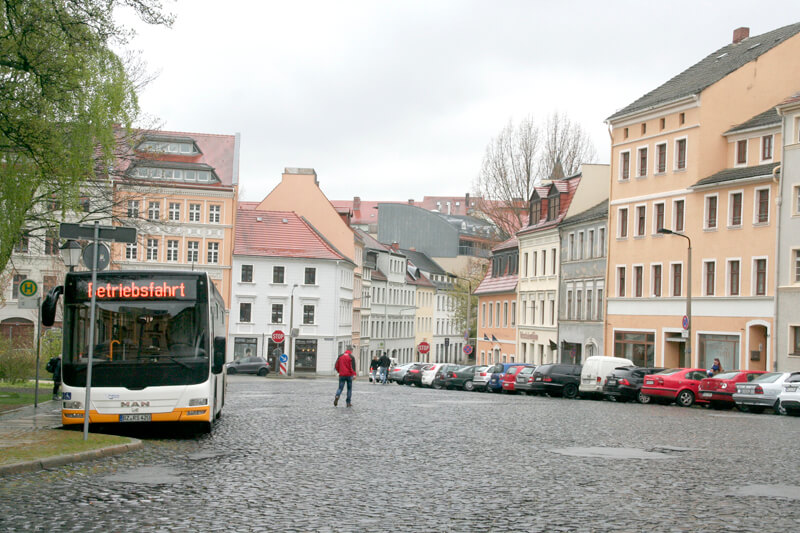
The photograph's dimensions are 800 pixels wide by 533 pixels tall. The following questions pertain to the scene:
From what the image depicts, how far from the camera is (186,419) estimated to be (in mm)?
19875

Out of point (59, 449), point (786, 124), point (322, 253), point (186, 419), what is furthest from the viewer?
point (322, 253)

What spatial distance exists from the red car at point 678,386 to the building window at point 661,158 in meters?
19.8

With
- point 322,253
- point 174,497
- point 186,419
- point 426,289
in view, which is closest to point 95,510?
point 174,497

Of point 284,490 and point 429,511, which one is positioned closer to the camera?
point 429,511

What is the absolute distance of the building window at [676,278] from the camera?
186 ft

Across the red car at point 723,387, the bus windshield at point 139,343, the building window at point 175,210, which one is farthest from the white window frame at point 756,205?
the building window at point 175,210

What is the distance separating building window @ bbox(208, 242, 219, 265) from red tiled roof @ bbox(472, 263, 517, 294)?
840 inches

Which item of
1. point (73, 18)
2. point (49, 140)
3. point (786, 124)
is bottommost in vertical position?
point (49, 140)

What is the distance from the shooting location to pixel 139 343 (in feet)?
65.6

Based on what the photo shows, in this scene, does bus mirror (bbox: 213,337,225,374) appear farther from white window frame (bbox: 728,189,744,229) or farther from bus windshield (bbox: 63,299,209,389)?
white window frame (bbox: 728,189,744,229)

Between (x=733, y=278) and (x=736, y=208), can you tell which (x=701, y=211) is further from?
(x=733, y=278)

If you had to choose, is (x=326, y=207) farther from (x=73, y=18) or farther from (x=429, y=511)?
(x=429, y=511)

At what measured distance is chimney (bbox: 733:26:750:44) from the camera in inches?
2544

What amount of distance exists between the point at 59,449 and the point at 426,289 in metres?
114
